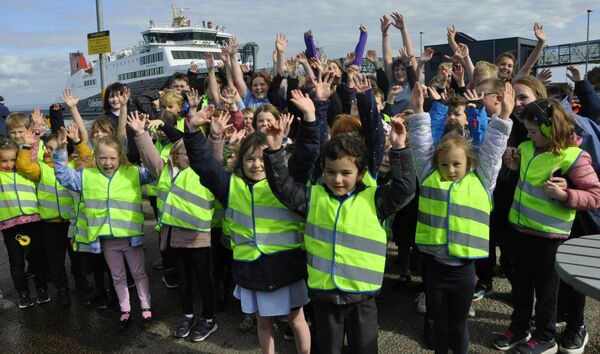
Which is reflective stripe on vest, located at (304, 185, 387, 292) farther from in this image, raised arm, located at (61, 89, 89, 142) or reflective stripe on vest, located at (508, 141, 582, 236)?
raised arm, located at (61, 89, 89, 142)

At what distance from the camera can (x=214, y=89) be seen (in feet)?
18.0

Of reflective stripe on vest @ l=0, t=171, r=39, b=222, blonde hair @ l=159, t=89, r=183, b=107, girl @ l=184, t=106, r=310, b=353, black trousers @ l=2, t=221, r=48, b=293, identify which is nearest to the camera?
girl @ l=184, t=106, r=310, b=353

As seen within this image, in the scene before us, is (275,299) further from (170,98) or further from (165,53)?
(165,53)

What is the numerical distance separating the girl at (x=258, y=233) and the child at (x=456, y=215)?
0.83 m

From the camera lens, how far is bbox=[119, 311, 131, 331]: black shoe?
3900 mm

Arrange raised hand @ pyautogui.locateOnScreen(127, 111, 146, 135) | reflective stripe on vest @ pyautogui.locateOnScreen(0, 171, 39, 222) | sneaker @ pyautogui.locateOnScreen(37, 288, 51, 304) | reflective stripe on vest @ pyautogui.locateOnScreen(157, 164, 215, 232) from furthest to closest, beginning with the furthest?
sneaker @ pyautogui.locateOnScreen(37, 288, 51, 304) < reflective stripe on vest @ pyautogui.locateOnScreen(0, 171, 39, 222) < reflective stripe on vest @ pyautogui.locateOnScreen(157, 164, 215, 232) < raised hand @ pyautogui.locateOnScreen(127, 111, 146, 135)

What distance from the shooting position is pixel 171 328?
3.86m

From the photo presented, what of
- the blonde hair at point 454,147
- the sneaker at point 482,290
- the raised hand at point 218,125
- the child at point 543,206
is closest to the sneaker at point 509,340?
the child at point 543,206

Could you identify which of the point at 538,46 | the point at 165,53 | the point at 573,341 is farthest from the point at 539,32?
the point at 165,53

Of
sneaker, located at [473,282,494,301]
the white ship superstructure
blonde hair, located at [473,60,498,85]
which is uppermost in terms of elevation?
the white ship superstructure

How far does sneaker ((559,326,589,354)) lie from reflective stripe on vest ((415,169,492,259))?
1024 mm

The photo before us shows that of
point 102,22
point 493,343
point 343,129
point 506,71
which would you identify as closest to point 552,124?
point 343,129

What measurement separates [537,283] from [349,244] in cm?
149

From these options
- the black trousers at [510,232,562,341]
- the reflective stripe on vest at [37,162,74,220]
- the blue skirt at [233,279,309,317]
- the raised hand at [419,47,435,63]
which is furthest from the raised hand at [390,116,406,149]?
the reflective stripe on vest at [37,162,74,220]
